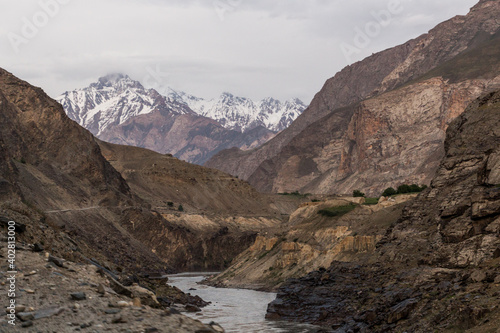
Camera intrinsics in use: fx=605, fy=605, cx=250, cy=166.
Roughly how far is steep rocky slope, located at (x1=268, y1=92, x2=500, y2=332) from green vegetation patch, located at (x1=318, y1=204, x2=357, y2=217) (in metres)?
24.2

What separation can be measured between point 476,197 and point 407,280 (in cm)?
786

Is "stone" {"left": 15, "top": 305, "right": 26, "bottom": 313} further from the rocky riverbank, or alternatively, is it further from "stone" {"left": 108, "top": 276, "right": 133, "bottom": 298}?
"stone" {"left": 108, "top": 276, "right": 133, "bottom": 298}

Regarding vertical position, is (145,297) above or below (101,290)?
below

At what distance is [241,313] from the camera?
61.8 metres

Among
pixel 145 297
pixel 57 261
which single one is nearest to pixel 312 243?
pixel 145 297

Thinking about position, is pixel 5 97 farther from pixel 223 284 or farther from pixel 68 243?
pixel 68 243

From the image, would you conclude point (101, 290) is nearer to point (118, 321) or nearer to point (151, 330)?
point (118, 321)

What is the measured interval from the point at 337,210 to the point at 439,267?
162 feet

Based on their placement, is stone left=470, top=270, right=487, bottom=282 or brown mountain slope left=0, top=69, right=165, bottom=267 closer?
stone left=470, top=270, right=487, bottom=282

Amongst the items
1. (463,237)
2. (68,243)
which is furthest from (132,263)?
(463,237)

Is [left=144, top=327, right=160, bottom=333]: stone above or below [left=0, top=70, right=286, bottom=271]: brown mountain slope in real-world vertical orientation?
below

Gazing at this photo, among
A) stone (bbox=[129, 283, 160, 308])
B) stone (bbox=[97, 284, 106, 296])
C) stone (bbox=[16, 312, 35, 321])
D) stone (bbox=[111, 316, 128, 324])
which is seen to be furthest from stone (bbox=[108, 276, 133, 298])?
stone (bbox=[16, 312, 35, 321])

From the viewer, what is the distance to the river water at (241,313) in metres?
50.8

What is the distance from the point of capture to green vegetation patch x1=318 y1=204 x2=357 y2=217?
292 feet
